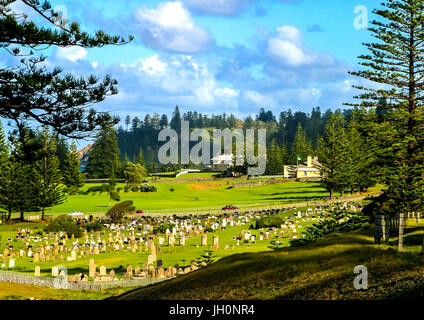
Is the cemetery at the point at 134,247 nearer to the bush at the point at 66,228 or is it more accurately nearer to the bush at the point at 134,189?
the bush at the point at 66,228

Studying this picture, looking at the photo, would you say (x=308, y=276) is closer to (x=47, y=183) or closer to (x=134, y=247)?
(x=134, y=247)

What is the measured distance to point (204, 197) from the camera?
94.2 m

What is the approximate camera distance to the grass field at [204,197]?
78500 mm

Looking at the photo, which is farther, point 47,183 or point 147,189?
point 147,189

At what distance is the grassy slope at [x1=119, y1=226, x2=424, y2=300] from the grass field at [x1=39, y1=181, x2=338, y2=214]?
2270 inches

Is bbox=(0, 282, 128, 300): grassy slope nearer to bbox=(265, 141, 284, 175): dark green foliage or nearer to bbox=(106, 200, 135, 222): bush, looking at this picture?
bbox=(106, 200, 135, 222): bush

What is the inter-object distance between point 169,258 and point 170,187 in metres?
76.6

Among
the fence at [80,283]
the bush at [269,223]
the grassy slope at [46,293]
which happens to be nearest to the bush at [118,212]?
the bush at [269,223]

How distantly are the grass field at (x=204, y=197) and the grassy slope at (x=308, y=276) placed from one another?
5767cm

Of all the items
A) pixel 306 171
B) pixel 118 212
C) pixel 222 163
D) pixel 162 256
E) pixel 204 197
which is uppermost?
pixel 222 163

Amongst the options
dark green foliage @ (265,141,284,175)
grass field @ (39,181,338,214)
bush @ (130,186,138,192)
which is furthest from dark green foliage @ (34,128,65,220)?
dark green foliage @ (265,141,284,175)

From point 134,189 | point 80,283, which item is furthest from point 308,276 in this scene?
point 134,189

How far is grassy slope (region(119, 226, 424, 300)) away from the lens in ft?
36.5

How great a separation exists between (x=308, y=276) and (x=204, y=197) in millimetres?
81564
